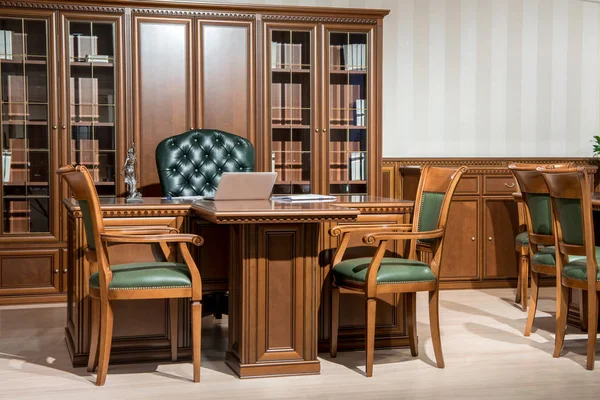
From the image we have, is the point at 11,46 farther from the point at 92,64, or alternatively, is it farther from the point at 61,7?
the point at 92,64

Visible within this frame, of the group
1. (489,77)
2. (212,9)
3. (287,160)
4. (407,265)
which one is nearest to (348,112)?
(287,160)

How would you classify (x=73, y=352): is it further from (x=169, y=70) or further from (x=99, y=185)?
(x=169, y=70)

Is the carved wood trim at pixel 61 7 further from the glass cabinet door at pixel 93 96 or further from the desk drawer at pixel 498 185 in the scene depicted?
the desk drawer at pixel 498 185

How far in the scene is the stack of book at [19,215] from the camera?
5453mm

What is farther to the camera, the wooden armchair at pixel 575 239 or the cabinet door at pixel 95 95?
the cabinet door at pixel 95 95

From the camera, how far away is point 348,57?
5.82m

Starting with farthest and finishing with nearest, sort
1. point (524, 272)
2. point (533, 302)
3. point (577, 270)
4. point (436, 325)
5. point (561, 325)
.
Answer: point (524, 272)
point (533, 302)
point (561, 325)
point (577, 270)
point (436, 325)

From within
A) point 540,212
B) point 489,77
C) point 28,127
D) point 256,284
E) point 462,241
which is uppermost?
point 489,77

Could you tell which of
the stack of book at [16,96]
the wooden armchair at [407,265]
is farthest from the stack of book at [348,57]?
the stack of book at [16,96]

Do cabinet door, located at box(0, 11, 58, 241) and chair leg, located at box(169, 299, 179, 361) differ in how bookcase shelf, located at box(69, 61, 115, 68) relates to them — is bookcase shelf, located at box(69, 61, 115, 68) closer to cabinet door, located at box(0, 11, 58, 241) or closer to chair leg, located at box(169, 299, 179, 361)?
cabinet door, located at box(0, 11, 58, 241)

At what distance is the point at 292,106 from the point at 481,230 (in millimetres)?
1745

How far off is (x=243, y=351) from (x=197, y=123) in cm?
248

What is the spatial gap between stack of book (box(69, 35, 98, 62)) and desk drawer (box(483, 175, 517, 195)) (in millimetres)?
3040

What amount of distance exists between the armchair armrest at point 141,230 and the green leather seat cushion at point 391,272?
2.68 ft
